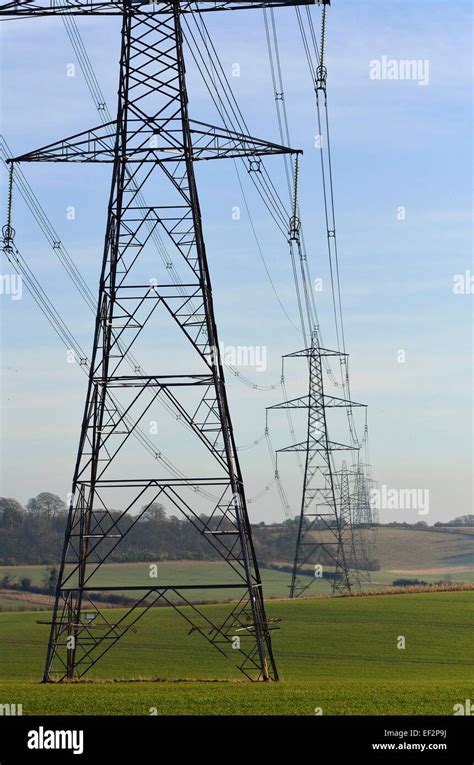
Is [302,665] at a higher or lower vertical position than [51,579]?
lower

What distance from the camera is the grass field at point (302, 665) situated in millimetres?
24219

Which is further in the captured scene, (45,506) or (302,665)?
(45,506)

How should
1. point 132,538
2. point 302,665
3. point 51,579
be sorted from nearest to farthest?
1. point 302,665
2. point 51,579
3. point 132,538

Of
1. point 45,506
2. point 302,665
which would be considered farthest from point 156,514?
point 302,665

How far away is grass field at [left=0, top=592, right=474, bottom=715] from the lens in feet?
79.5

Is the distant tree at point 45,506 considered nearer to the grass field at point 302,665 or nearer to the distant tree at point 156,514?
the distant tree at point 156,514

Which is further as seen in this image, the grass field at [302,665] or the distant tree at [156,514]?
the distant tree at [156,514]

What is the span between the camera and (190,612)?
240ft

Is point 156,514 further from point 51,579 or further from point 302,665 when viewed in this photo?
point 302,665

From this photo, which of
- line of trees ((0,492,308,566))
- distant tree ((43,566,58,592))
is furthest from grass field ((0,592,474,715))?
line of trees ((0,492,308,566))

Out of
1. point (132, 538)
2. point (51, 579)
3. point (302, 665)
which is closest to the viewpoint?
point (302, 665)

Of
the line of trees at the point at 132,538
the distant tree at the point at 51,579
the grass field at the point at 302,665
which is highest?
the line of trees at the point at 132,538

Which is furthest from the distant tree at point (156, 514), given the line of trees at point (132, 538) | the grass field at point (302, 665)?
the grass field at point (302, 665)

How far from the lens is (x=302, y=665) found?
48.9 metres
